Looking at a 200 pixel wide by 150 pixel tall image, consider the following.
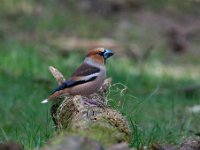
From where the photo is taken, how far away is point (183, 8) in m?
16.2

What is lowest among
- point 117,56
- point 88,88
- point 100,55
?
point 117,56

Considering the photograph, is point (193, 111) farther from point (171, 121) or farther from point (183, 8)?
point (183, 8)

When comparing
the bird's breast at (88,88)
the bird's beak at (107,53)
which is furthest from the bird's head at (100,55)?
the bird's breast at (88,88)

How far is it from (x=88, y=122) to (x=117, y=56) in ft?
27.3

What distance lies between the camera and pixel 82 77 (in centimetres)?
528

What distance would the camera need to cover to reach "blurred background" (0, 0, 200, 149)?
7003 millimetres

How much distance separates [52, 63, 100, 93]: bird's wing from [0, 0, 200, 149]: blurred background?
329 mm

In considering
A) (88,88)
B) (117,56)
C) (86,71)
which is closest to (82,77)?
(86,71)

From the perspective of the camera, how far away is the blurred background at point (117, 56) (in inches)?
276

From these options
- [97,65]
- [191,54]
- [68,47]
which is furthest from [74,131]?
[191,54]

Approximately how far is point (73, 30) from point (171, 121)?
745cm

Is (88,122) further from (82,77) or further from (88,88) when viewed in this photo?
(82,77)

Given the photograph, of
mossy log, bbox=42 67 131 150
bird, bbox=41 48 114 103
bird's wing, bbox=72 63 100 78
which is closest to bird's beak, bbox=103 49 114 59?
bird, bbox=41 48 114 103

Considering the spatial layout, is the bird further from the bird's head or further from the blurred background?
the blurred background
